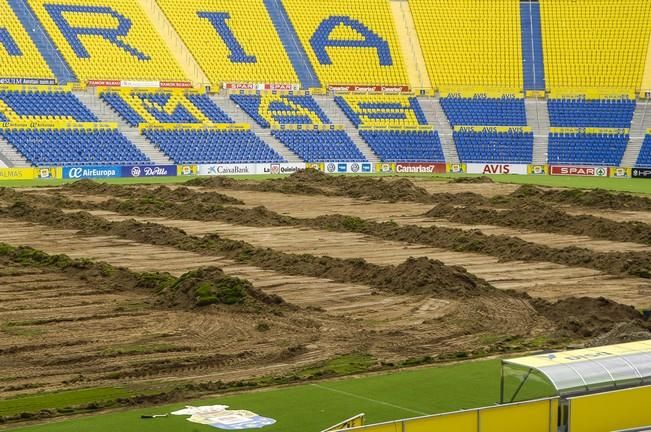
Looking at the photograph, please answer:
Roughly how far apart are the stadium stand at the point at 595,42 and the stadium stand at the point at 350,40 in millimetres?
13972

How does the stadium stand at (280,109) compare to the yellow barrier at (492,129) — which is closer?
the stadium stand at (280,109)

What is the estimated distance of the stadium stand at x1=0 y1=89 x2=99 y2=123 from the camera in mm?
72938

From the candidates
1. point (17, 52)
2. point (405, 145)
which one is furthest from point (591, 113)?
point (17, 52)

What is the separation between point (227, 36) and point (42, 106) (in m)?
19.9

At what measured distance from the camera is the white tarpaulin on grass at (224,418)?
1775cm

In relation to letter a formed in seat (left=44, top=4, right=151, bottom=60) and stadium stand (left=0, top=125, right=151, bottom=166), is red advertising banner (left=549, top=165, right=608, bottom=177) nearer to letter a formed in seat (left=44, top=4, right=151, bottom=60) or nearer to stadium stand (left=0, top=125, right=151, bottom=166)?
stadium stand (left=0, top=125, right=151, bottom=166)

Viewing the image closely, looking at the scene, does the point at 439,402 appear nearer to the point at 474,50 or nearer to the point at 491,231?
the point at 491,231

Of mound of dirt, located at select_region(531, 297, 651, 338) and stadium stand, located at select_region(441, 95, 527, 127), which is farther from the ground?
stadium stand, located at select_region(441, 95, 527, 127)

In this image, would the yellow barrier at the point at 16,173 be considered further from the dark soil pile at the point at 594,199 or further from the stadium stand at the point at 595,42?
the stadium stand at the point at 595,42

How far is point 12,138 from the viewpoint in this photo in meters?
70.4

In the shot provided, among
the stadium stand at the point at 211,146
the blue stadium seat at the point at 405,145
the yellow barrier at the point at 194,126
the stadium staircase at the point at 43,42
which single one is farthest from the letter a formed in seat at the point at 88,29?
the blue stadium seat at the point at 405,145

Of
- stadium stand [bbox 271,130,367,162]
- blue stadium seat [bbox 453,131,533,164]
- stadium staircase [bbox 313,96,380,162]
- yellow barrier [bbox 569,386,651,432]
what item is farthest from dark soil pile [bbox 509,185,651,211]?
yellow barrier [bbox 569,386,651,432]

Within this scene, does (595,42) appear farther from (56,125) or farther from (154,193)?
(154,193)

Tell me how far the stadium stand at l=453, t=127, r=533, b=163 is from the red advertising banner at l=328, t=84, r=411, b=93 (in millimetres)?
7063
